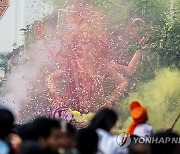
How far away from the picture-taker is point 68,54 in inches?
547

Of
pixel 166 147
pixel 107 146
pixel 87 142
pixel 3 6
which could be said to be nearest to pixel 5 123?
pixel 87 142

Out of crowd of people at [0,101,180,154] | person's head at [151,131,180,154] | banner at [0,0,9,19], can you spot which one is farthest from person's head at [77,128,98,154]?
banner at [0,0,9,19]

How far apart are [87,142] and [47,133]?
0.27 meters

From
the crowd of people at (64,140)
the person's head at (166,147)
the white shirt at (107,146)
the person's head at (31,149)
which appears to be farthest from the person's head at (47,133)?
the person's head at (166,147)

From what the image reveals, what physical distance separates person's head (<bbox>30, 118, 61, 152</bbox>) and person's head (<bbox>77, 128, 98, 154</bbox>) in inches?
6.9

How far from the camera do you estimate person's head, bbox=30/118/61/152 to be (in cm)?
396

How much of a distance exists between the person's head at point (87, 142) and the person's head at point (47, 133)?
0.17 meters

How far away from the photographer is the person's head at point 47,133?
3.96 metres

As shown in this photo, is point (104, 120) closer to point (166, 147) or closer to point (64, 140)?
point (166, 147)

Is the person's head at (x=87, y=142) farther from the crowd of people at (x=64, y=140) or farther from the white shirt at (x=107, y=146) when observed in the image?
the white shirt at (x=107, y=146)

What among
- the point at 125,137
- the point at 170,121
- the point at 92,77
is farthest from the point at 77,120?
the point at 125,137

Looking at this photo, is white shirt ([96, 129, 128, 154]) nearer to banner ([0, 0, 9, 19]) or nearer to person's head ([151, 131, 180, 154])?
person's head ([151, 131, 180, 154])

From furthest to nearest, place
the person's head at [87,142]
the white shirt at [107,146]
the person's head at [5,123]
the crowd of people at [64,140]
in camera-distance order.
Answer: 1. the white shirt at [107,146]
2. the person's head at [5,123]
3. the person's head at [87,142]
4. the crowd of people at [64,140]

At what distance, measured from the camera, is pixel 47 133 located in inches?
160
